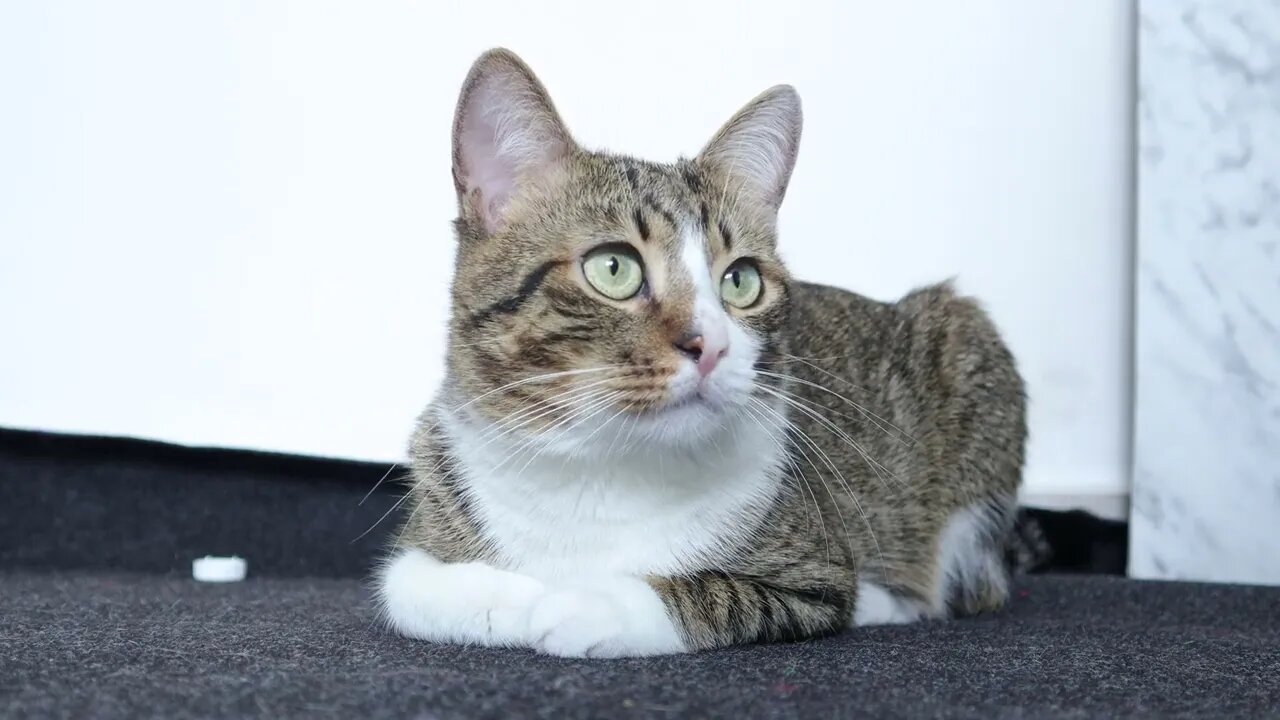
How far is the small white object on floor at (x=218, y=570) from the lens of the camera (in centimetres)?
248

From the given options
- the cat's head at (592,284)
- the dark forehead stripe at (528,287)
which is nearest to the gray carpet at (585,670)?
the cat's head at (592,284)

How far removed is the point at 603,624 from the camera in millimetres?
1318

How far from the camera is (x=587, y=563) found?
1493 mm

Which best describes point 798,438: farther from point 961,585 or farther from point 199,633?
point 199,633

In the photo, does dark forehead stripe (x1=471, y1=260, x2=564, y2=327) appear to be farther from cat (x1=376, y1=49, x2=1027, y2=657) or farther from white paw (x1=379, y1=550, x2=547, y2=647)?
white paw (x1=379, y1=550, x2=547, y2=647)

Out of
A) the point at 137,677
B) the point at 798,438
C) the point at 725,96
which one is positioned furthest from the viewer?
the point at 725,96

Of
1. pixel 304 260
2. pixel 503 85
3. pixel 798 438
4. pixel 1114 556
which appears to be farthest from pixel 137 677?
pixel 1114 556

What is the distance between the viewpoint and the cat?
53.6 inches

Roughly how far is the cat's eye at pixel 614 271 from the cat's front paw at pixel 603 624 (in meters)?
0.39

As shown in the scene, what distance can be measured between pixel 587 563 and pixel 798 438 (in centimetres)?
51

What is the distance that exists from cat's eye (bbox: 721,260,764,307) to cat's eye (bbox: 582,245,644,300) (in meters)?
0.16

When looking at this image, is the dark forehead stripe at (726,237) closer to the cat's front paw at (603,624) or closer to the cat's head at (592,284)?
the cat's head at (592,284)

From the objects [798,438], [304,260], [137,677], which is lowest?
[137,677]

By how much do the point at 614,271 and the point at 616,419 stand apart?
8.3 inches
